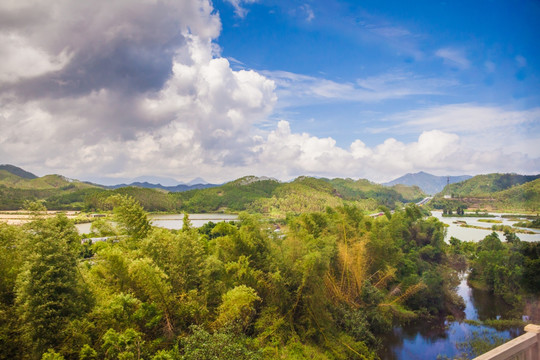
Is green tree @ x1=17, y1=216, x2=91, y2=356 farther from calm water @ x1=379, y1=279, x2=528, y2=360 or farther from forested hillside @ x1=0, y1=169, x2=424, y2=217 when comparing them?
forested hillside @ x1=0, y1=169, x2=424, y2=217

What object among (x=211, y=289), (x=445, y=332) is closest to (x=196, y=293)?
(x=211, y=289)

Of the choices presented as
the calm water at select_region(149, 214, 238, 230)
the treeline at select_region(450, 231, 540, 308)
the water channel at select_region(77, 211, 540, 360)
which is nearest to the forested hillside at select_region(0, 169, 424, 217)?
the calm water at select_region(149, 214, 238, 230)

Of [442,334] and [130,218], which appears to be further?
[442,334]

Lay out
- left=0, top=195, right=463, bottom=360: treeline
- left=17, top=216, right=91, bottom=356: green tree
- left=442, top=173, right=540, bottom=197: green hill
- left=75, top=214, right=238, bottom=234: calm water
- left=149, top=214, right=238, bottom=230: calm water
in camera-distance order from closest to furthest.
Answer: left=17, top=216, right=91, bottom=356: green tree
left=0, top=195, right=463, bottom=360: treeline
left=75, top=214, right=238, bottom=234: calm water
left=149, top=214, right=238, bottom=230: calm water
left=442, top=173, right=540, bottom=197: green hill

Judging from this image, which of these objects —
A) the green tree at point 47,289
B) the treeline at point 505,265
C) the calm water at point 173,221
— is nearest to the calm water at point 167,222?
the calm water at point 173,221

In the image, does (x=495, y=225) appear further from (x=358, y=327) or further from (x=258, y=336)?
(x=258, y=336)

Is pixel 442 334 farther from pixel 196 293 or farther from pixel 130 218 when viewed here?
pixel 130 218
